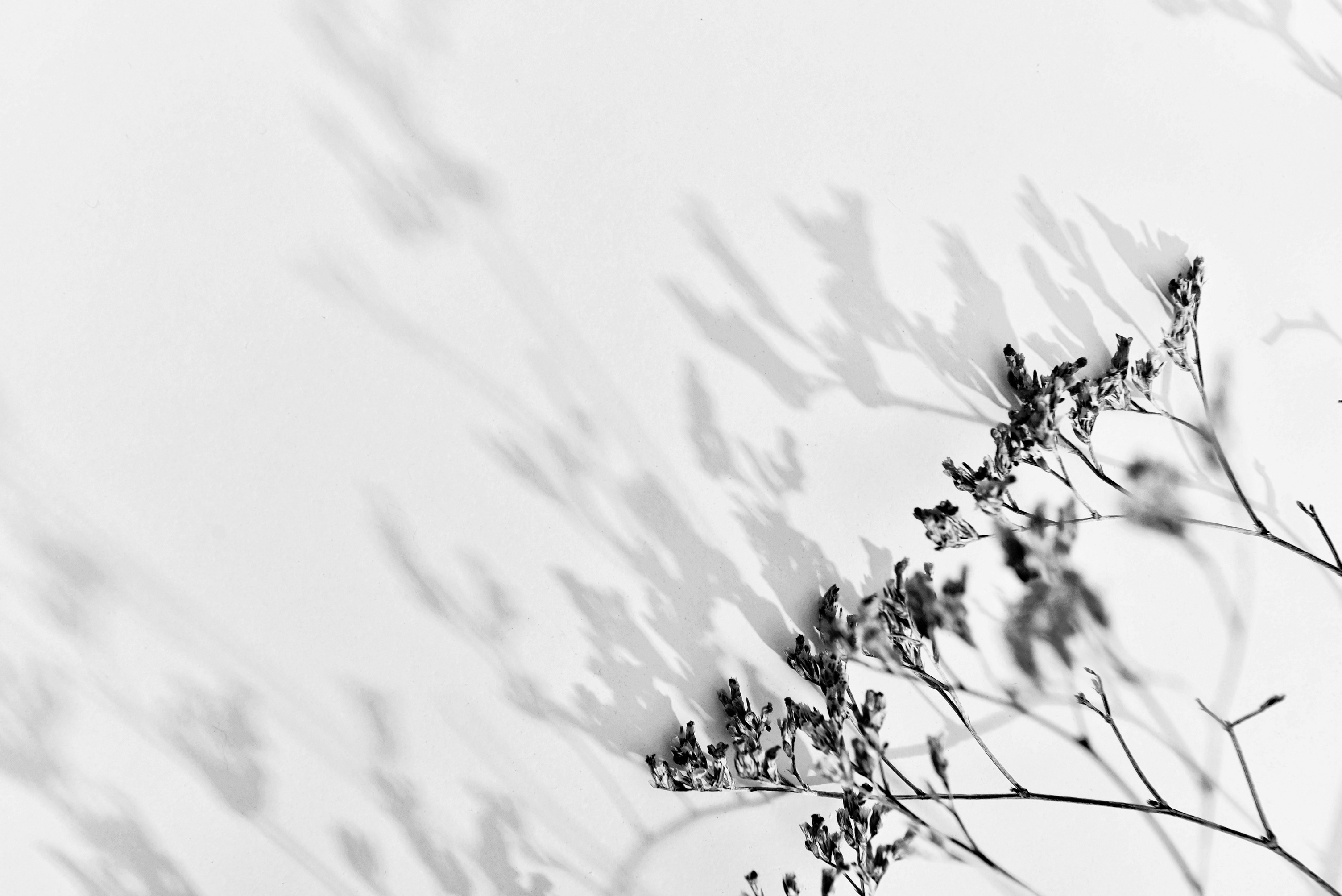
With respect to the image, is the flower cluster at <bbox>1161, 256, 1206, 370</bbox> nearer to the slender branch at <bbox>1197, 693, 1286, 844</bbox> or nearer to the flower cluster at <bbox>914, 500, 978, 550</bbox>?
the flower cluster at <bbox>914, 500, 978, 550</bbox>

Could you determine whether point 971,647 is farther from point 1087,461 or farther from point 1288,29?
point 1288,29

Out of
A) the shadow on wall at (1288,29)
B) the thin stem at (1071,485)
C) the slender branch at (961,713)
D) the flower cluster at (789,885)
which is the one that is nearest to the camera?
the flower cluster at (789,885)

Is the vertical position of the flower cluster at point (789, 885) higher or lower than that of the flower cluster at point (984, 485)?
lower

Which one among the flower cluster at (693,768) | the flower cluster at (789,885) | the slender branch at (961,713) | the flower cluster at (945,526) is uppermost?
the flower cluster at (945,526)

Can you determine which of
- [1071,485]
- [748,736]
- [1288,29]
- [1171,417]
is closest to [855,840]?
[748,736]

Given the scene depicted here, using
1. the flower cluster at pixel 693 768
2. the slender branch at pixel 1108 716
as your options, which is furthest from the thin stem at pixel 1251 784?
the flower cluster at pixel 693 768

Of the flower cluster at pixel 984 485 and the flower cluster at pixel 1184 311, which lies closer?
the flower cluster at pixel 984 485

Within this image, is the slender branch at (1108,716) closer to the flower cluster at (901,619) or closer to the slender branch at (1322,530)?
the flower cluster at (901,619)

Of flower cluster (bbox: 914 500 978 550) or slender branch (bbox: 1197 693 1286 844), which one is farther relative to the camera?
flower cluster (bbox: 914 500 978 550)

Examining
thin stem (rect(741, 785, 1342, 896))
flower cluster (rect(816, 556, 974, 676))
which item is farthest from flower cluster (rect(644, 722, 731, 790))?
flower cluster (rect(816, 556, 974, 676))
